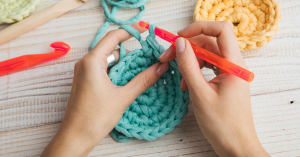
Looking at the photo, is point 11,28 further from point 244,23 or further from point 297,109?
point 297,109

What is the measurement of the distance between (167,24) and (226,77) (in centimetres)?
36

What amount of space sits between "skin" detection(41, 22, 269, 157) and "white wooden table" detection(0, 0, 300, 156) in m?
0.13

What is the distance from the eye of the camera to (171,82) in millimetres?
691

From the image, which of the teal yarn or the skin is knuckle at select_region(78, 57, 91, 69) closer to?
the skin

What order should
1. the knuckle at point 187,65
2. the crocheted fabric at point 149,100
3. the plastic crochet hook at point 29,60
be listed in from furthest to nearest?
the plastic crochet hook at point 29,60 < the crocheted fabric at point 149,100 < the knuckle at point 187,65

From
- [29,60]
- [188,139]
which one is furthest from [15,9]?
[188,139]

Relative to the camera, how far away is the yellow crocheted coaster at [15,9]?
0.78m

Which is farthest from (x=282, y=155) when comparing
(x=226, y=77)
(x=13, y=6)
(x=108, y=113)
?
(x=13, y=6)

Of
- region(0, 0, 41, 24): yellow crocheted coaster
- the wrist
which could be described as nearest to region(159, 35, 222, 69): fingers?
the wrist

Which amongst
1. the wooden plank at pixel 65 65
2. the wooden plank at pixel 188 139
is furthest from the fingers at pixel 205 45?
the wooden plank at pixel 188 139

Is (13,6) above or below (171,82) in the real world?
above

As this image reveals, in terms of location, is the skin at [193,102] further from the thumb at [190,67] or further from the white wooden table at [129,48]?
the white wooden table at [129,48]

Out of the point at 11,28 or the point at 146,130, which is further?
the point at 11,28

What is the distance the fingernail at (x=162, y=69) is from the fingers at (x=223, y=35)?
0.13 metres
